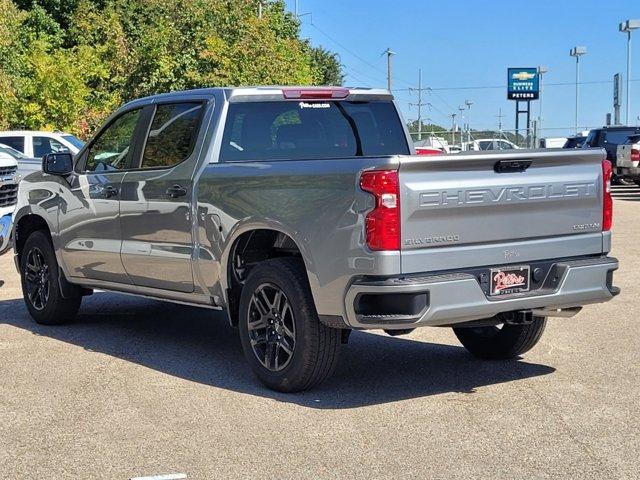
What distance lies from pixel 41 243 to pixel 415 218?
14.9ft

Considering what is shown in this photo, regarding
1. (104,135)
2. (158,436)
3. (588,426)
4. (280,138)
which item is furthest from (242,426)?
(104,135)

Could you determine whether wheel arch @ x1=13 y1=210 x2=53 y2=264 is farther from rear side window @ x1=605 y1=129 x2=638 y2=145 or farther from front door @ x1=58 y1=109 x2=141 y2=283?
rear side window @ x1=605 y1=129 x2=638 y2=145

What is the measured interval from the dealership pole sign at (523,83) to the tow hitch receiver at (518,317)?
6935 centimetres

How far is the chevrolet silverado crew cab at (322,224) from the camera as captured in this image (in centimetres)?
596

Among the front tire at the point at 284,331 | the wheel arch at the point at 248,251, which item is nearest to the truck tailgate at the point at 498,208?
the front tire at the point at 284,331

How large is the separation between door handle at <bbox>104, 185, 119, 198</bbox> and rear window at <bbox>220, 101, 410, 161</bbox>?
121 cm

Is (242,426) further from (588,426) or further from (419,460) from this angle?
(588,426)

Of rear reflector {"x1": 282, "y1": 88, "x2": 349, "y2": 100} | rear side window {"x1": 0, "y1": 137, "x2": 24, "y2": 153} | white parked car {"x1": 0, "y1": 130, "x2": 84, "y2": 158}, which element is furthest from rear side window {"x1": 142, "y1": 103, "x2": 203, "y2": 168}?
rear side window {"x1": 0, "y1": 137, "x2": 24, "y2": 153}

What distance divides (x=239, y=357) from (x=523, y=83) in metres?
71.9

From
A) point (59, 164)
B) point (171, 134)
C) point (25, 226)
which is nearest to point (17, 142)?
point (25, 226)

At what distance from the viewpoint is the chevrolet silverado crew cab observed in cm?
596

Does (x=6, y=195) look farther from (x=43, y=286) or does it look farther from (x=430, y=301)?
(x=430, y=301)

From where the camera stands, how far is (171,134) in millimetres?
7898

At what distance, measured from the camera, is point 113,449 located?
5.47 metres
